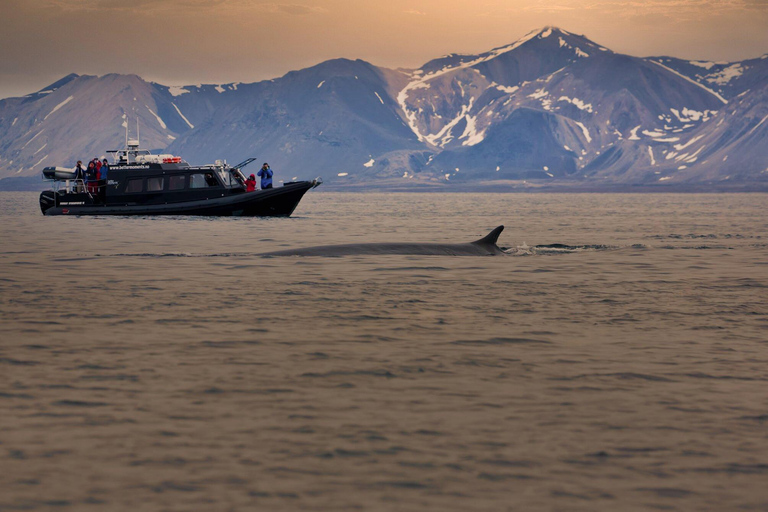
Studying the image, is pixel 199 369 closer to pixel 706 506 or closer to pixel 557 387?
pixel 557 387

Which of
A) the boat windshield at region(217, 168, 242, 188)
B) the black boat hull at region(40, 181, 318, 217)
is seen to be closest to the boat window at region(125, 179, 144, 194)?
the black boat hull at region(40, 181, 318, 217)

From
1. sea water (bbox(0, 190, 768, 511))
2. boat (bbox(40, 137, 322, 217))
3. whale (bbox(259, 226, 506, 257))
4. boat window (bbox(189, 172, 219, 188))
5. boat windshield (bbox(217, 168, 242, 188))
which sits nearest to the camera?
sea water (bbox(0, 190, 768, 511))

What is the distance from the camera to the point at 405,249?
118ft

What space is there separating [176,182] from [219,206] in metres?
3.58

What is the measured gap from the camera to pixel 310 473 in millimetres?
8523

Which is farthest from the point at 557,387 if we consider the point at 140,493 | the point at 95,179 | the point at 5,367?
the point at 95,179

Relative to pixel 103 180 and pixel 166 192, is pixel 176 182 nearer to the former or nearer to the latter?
pixel 166 192

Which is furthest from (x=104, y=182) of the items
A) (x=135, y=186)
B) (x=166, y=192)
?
(x=166, y=192)

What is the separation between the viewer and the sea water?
8203 millimetres

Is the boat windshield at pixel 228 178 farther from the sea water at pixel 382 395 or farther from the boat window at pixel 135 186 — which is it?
Result: the sea water at pixel 382 395

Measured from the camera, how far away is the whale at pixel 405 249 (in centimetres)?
3484

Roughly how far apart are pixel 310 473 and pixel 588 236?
46.8 m

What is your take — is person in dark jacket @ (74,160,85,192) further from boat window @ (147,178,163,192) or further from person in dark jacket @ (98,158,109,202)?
boat window @ (147,178,163,192)

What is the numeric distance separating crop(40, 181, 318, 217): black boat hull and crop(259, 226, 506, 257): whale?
108ft
